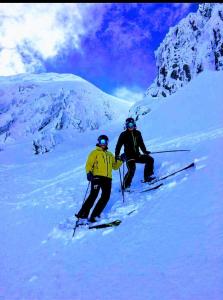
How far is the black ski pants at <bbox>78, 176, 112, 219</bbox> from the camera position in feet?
24.6

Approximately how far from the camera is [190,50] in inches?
2298

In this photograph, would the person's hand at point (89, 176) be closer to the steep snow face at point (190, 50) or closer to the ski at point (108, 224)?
the ski at point (108, 224)

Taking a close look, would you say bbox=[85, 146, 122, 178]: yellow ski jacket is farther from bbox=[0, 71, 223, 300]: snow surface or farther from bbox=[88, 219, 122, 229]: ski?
bbox=[88, 219, 122, 229]: ski

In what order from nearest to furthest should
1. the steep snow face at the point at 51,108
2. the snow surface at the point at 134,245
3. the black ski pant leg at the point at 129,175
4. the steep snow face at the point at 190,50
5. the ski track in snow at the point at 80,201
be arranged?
the snow surface at the point at 134,245
the ski track in snow at the point at 80,201
the black ski pant leg at the point at 129,175
the steep snow face at the point at 190,50
the steep snow face at the point at 51,108

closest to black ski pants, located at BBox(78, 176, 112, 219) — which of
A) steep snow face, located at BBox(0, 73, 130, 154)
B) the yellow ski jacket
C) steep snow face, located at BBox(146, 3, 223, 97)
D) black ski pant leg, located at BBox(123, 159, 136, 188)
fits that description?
the yellow ski jacket

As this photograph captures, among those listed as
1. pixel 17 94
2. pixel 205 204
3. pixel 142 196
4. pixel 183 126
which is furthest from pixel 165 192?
pixel 17 94

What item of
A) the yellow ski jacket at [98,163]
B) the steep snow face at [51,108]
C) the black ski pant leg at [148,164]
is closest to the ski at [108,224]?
the yellow ski jacket at [98,163]

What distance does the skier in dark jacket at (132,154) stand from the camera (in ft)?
29.4

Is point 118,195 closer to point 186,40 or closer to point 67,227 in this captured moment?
point 67,227

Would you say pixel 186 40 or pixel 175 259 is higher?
pixel 186 40

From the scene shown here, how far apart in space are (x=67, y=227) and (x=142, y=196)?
71.7 inches

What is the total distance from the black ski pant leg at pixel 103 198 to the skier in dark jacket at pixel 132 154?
1215mm

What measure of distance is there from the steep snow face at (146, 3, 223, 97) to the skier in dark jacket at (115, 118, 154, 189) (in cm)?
4144

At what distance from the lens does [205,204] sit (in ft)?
18.5
